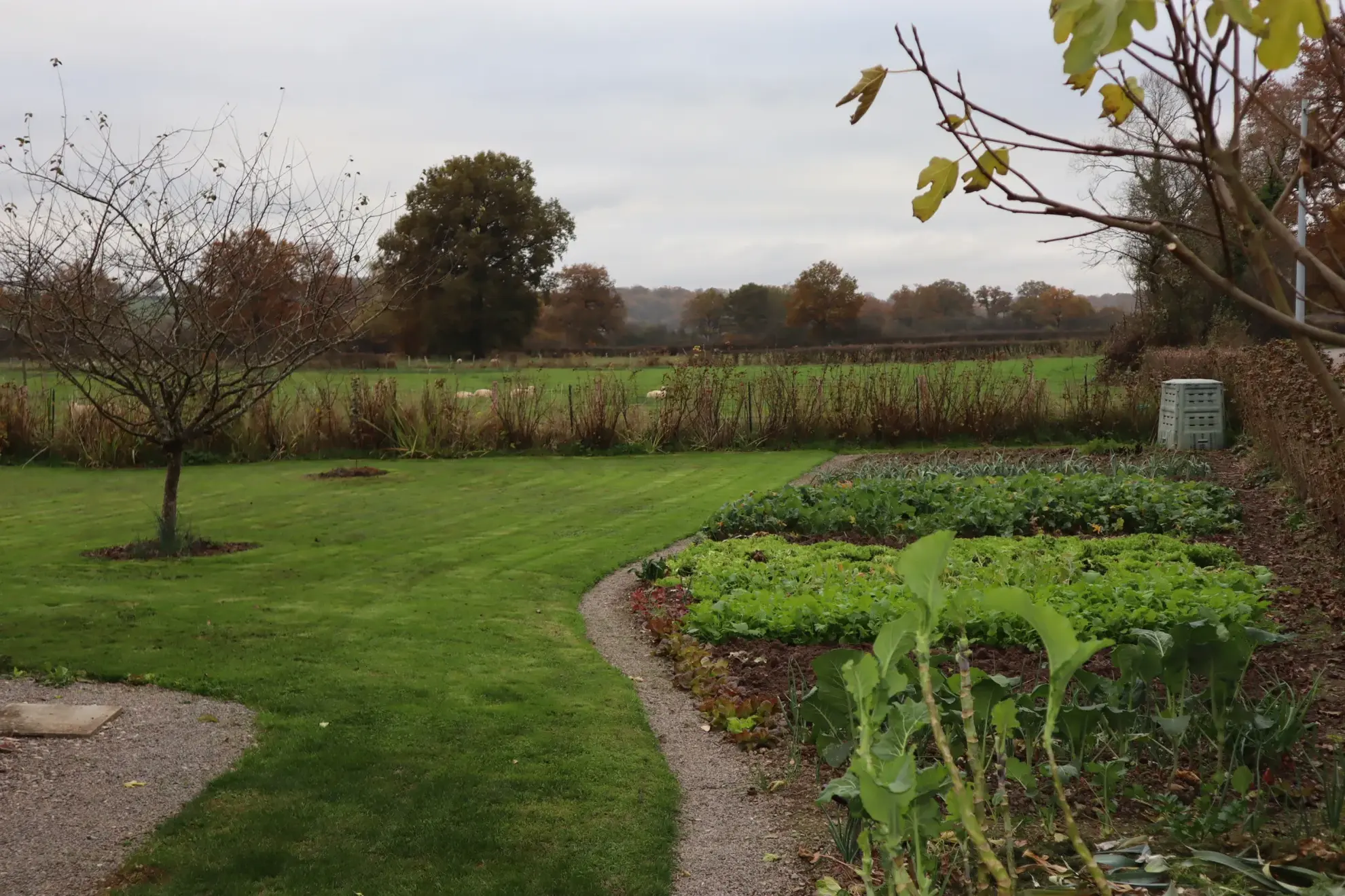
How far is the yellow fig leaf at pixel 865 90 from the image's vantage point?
1859mm

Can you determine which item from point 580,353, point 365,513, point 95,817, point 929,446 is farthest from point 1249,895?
point 580,353

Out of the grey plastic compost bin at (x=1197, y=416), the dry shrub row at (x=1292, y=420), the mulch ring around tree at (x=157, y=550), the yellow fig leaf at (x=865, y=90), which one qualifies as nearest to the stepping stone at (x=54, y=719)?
the mulch ring around tree at (x=157, y=550)

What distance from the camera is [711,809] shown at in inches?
155

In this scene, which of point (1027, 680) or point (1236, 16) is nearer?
point (1236, 16)

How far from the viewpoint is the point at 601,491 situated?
12.4 m

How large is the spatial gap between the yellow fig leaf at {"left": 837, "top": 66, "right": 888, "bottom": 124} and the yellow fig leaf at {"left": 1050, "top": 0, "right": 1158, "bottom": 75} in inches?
19.9

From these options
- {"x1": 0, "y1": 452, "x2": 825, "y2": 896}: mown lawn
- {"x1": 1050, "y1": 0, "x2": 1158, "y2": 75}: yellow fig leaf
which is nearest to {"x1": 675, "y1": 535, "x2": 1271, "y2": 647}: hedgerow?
{"x1": 0, "y1": 452, "x2": 825, "y2": 896}: mown lawn

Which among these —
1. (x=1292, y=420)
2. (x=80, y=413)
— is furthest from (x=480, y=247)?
(x=1292, y=420)

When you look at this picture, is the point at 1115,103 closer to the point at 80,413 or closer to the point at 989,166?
the point at 989,166

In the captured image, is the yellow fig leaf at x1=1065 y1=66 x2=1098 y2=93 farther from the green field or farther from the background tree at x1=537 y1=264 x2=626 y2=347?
the background tree at x1=537 y1=264 x2=626 y2=347

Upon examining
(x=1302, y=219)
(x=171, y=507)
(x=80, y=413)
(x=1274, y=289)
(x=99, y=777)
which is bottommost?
(x=99, y=777)

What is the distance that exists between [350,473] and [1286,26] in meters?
13.5

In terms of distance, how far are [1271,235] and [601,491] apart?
424 inches

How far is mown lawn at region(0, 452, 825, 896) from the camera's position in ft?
11.6
